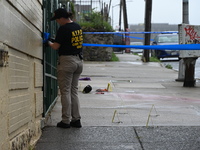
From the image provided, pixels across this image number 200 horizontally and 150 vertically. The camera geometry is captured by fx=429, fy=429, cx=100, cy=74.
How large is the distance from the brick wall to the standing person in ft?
1.15

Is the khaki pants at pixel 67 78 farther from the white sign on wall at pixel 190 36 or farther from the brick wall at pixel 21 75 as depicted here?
the white sign on wall at pixel 190 36

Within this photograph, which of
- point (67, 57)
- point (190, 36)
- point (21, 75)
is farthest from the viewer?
point (190, 36)

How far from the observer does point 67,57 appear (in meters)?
5.71

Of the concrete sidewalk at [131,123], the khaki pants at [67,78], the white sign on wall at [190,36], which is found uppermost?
the white sign on wall at [190,36]

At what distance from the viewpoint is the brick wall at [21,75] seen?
3318mm

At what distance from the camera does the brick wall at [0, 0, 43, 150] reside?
10.9ft

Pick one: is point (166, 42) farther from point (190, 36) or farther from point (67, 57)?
point (67, 57)

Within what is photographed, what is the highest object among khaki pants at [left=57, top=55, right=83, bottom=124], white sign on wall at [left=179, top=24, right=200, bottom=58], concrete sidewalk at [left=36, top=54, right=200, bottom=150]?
white sign on wall at [left=179, top=24, right=200, bottom=58]

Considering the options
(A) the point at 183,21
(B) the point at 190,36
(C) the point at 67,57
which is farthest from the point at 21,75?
(A) the point at 183,21

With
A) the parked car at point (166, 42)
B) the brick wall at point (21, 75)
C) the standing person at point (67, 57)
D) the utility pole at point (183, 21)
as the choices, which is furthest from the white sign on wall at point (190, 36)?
the parked car at point (166, 42)

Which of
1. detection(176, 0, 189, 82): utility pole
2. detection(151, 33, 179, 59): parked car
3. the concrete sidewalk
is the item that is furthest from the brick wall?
detection(151, 33, 179, 59): parked car

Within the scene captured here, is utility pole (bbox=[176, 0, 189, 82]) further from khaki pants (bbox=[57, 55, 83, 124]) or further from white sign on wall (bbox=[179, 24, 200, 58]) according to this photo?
khaki pants (bbox=[57, 55, 83, 124])

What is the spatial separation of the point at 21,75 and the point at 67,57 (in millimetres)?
1694

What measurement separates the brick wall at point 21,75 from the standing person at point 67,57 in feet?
1.15
